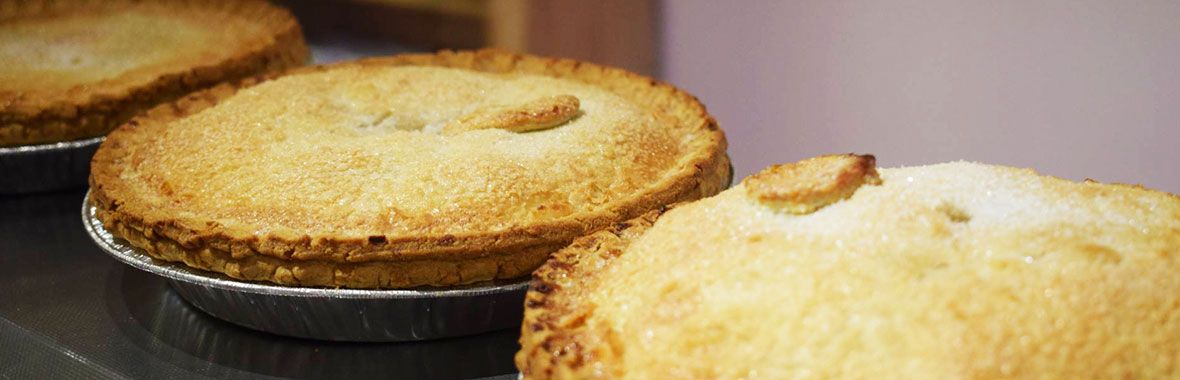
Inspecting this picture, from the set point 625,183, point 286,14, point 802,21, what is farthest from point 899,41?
point 286,14

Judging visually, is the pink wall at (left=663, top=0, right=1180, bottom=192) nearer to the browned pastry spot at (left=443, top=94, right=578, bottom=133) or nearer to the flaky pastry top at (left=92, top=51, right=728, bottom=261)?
the flaky pastry top at (left=92, top=51, right=728, bottom=261)

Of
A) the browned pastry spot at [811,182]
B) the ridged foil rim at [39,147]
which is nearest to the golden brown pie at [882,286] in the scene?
the browned pastry spot at [811,182]

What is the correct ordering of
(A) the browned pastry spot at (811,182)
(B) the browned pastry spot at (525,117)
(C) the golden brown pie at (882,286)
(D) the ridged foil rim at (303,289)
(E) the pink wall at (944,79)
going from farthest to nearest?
(E) the pink wall at (944,79), (B) the browned pastry spot at (525,117), (D) the ridged foil rim at (303,289), (A) the browned pastry spot at (811,182), (C) the golden brown pie at (882,286)

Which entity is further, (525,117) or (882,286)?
(525,117)

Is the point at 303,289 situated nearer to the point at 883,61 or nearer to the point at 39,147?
the point at 39,147

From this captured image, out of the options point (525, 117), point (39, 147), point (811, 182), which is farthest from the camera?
point (39, 147)

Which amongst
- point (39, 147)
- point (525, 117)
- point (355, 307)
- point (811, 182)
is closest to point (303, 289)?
point (355, 307)

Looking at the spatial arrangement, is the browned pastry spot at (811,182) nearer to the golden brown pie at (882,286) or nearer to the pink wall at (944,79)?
the golden brown pie at (882,286)
